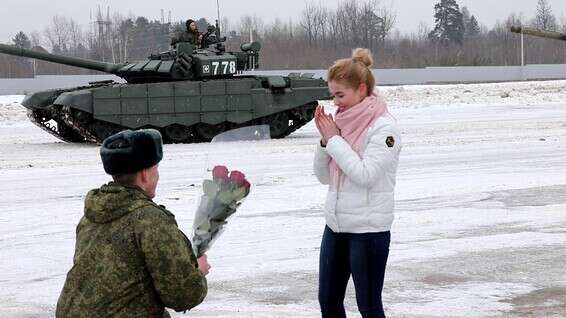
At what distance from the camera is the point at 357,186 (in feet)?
16.4

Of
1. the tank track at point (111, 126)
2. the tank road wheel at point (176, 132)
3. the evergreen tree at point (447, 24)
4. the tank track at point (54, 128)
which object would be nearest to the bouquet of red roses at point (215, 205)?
the tank track at point (111, 126)

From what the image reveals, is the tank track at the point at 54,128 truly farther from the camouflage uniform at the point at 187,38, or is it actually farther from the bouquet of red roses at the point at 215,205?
the bouquet of red roses at the point at 215,205

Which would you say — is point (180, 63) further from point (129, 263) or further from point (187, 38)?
point (129, 263)

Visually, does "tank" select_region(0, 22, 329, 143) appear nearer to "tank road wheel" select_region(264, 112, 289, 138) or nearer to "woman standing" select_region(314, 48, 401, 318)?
"tank road wheel" select_region(264, 112, 289, 138)

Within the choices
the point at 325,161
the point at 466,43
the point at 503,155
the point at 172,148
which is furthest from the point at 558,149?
the point at 466,43

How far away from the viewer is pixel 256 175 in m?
Result: 4.22

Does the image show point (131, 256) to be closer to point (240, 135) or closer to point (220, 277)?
point (240, 135)

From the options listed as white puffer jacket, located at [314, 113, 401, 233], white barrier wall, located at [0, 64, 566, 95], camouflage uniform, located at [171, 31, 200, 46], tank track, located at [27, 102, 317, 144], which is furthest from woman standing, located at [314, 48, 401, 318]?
white barrier wall, located at [0, 64, 566, 95]

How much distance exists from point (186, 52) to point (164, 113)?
1626mm

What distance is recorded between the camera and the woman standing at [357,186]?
4948 mm

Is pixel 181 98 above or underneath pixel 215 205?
underneath

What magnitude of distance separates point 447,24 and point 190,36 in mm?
89201

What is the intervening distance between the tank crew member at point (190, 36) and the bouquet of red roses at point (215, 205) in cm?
2071

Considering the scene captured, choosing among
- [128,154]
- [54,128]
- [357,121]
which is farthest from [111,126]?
[128,154]
